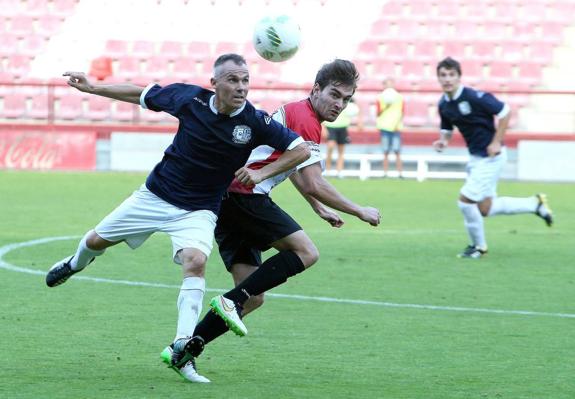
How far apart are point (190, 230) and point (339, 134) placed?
17647 millimetres

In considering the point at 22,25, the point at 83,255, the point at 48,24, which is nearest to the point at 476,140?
the point at 83,255

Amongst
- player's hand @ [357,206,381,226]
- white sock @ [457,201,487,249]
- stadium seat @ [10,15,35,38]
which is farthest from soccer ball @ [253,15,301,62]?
stadium seat @ [10,15,35,38]

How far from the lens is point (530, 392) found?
6078 millimetres

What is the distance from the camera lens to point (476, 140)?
12758 millimetres

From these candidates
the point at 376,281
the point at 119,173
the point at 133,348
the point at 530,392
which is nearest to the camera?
the point at 530,392

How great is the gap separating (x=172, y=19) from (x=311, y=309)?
20937 millimetres

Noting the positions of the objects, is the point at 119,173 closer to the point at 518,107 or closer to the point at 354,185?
the point at 354,185

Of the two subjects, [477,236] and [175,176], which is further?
[477,236]

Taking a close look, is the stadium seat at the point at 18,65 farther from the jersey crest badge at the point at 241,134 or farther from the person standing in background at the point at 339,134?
the jersey crest badge at the point at 241,134

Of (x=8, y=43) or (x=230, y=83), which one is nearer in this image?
(x=230, y=83)

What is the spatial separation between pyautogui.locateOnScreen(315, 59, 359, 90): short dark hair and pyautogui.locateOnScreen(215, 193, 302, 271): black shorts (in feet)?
2.43

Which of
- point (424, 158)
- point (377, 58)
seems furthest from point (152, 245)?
point (377, 58)

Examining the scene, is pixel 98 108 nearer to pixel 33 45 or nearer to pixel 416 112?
pixel 33 45

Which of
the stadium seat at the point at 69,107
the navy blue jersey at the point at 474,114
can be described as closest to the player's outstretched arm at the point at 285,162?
the navy blue jersey at the point at 474,114
